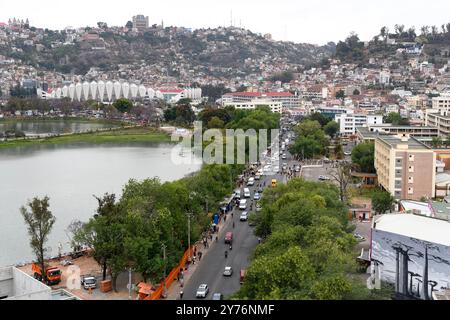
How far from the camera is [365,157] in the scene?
9016 millimetres

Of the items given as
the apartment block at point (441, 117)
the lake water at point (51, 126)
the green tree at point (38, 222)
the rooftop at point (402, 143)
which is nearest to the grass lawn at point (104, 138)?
the lake water at point (51, 126)

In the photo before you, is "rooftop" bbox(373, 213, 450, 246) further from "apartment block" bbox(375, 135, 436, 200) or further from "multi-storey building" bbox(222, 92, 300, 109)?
"multi-storey building" bbox(222, 92, 300, 109)

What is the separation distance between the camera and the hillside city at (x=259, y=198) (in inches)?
149

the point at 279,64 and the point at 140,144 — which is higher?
the point at 279,64

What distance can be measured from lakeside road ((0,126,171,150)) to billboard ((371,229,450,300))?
1112 cm

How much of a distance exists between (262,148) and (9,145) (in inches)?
241

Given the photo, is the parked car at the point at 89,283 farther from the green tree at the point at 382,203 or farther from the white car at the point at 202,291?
the green tree at the point at 382,203

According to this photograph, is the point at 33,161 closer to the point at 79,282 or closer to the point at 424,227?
the point at 79,282

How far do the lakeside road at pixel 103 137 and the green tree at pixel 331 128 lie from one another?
13.4 feet

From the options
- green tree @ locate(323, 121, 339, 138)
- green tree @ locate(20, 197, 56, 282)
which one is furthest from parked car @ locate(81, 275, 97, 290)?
green tree @ locate(323, 121, 339, 138)

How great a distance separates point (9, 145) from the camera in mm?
13562

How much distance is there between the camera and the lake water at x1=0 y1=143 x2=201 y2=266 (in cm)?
598

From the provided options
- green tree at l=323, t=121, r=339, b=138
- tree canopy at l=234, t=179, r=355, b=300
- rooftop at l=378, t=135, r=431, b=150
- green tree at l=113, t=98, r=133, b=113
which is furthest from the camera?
green tree at l=113, t=98, r=133, b=113

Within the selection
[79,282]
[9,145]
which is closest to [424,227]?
[79,282]
